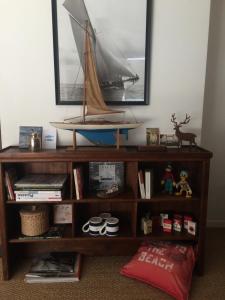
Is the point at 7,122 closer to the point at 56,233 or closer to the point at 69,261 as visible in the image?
the point at 56,233

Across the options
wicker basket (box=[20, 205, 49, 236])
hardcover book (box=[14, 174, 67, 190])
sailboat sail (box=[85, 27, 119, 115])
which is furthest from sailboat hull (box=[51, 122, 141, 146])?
wicker basket (box=[20, 205, 49, 236])

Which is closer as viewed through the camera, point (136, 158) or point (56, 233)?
point (136, 158)

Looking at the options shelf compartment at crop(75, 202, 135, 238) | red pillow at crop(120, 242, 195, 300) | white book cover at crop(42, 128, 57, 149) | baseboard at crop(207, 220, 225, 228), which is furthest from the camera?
baseboard at crop(207, 220, 225, 228)

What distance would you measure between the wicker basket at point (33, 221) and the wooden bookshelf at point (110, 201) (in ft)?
0.20

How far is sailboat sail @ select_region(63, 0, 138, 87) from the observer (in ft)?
5.83

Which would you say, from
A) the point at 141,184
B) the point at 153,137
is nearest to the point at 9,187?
the point at 141,184

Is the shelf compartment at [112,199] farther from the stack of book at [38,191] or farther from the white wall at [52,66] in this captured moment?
the white wall at [52,66]

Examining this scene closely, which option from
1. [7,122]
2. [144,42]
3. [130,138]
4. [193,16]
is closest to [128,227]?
[130,138]

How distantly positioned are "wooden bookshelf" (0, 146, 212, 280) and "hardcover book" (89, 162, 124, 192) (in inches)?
1.8

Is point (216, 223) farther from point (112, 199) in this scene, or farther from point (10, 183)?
point (10, 183)

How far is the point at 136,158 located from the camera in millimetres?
1653

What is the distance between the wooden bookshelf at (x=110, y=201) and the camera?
5.40ft

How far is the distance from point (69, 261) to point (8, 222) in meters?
0.52

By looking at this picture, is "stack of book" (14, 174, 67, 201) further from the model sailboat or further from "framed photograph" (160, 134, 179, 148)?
"framed photograph" (160, 134, 179, 148)
